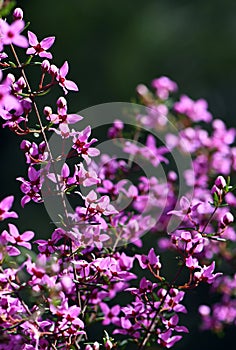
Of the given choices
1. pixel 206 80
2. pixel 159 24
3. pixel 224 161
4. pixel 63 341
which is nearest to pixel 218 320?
pixel 224 161

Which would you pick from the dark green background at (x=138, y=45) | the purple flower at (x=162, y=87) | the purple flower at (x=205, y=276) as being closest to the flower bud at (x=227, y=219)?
the purple flower at (x=205, y=276)

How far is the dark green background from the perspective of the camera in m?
4.07

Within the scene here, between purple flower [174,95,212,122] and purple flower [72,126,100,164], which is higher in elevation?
purple flower [174,95,212,122]

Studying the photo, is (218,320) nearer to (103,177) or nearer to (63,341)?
(103,177)

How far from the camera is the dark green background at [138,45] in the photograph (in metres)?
4.07

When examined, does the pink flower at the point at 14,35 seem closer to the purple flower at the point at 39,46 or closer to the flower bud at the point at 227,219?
the purple flower at the point at 39,46

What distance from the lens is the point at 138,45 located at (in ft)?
14.3

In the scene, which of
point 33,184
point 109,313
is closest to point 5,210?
point 33,184

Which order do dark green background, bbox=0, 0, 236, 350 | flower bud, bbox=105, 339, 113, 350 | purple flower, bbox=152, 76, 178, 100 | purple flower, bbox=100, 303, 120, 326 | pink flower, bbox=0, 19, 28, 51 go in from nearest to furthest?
pink flower, bbox=0, 19, 28, 51
flower bud, bbox=105, 339, 113, 350
purple flower, bbox=100, 303, 120, 326
purple flower, bbox=152, 76, 178, 100
dark green background, bbox=0, 0, 236, 350

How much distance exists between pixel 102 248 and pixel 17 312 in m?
0.20

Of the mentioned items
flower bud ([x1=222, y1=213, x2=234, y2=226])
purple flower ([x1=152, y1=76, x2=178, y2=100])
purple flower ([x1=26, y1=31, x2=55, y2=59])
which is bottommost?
flower bud ([x1=222, y1=213, x2=234, y2=226])

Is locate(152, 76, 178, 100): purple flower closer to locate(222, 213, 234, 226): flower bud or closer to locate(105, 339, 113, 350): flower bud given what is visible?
locate(222, 213, 234, 226): flower bud

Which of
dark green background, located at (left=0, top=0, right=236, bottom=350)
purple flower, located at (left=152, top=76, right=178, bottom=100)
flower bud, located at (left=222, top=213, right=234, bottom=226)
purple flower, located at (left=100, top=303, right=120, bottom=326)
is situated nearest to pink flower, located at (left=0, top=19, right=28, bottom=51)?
flower bud, located at (left=222, top=213, right=234, bottom=226)

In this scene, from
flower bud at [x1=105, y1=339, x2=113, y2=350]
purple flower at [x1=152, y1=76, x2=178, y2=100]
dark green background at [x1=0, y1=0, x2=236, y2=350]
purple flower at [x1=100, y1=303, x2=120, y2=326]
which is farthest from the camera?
dark green background at [x1=0, y1=0, x2=236, y2=350]
